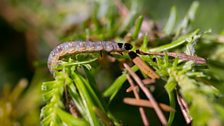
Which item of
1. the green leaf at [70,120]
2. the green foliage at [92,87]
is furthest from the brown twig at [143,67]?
the green leaf at [70,120]

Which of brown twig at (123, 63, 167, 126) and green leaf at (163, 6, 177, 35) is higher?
green leaf at (163, 6, 177, 35)

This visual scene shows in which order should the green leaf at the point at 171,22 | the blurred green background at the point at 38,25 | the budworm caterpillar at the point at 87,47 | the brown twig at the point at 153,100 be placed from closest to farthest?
the brown twig at the point at 153,100 → the budworm caterpillar at the point at 87,47 → the green leaf at the point at 171,22 → the blurred green background at the point at 38,25

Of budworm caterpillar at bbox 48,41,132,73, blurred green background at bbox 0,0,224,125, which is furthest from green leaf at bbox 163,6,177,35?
budworm caterpillar at bbox 48,41,132,73

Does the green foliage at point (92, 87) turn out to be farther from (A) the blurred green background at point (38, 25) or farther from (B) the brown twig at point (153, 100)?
(A) the blurred green background at point (38, 25)

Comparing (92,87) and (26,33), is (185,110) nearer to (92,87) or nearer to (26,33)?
(92,87)

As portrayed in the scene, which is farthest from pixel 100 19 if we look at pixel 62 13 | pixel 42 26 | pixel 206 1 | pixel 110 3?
pixel 206 1

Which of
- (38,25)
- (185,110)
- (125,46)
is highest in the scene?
(38,25)

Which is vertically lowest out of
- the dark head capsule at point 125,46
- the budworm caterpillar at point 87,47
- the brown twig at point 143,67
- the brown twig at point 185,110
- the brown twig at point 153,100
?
the brown twig at point 185,110

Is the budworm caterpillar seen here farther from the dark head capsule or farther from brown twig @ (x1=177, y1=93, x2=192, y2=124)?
brown twig @ (x1=177, y1=93, x2=192, y2=124)

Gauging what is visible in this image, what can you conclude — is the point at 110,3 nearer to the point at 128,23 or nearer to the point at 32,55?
the point at 128,23

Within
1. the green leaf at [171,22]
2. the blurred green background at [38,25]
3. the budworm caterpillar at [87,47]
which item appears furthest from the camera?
the blurred green background at [38,25]

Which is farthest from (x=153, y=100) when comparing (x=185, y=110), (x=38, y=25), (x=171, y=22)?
(x=38, y=25)
